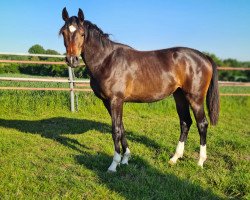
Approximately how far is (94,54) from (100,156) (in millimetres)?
1589

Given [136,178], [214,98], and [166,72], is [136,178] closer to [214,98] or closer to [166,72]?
[166,72]

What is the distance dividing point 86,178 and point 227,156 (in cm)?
258

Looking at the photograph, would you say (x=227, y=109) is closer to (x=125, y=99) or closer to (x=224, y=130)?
(x=224, y=130)

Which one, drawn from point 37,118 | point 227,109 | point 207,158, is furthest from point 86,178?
point 227,109

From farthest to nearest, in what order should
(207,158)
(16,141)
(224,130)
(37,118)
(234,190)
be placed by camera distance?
(37,118), (224,130), (16,141), (207,158), (234,190)

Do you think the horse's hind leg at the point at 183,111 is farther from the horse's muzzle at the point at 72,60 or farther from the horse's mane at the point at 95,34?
the horse's muzzle at the point at 72,60

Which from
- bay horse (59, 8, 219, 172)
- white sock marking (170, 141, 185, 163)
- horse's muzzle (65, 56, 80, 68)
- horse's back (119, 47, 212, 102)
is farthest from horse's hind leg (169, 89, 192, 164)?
horse's muzzle (65, 56, 80, 68)

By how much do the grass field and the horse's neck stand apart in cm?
142

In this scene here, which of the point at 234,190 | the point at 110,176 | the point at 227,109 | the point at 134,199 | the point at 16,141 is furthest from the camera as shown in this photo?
the point at 227,109

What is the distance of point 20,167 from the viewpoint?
4.18m

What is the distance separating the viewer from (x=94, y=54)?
14.2 feet

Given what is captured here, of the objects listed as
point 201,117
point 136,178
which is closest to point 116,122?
point 136,178

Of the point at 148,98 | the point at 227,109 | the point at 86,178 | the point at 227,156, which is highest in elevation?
the point at 148,98

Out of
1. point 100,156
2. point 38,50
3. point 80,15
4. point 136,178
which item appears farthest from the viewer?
point 38,50
